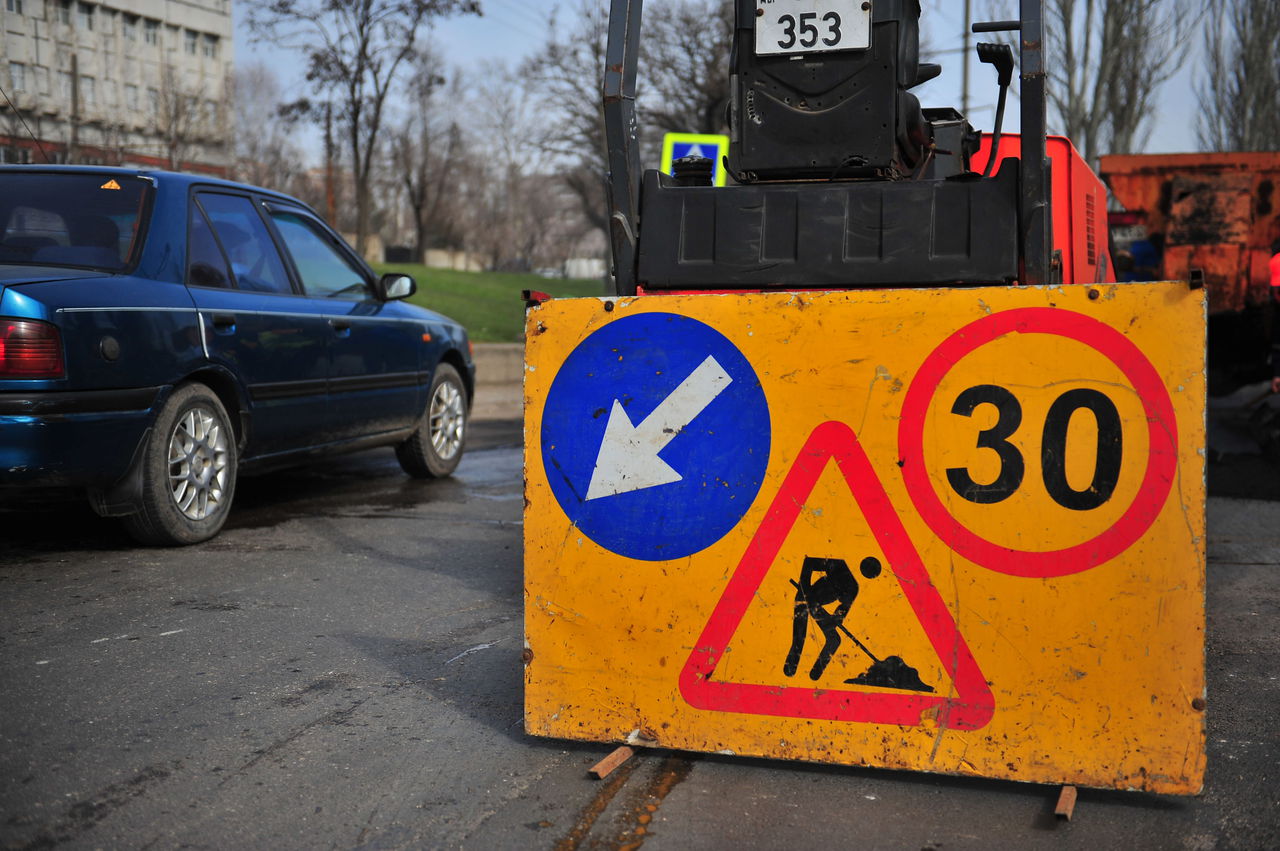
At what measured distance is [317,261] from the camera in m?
7.36

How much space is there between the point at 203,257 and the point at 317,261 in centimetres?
123

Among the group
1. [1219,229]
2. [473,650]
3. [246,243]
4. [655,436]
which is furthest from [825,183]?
[1219,229]

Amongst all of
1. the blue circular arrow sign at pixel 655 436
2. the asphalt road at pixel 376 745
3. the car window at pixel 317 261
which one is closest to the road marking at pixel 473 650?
the asphalt road at pixel 376 745

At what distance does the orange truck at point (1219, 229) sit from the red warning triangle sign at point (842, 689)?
11.0 metres

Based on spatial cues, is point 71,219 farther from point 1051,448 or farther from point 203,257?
point 1051,448

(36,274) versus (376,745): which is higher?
(36,274)

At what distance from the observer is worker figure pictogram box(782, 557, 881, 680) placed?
3.08 m

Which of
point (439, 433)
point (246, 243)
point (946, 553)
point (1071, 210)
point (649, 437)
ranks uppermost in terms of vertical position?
point (1071, 210)

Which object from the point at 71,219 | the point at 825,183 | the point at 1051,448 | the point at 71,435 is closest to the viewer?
the point at 1051,448

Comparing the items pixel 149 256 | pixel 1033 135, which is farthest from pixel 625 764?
pixel 149 256

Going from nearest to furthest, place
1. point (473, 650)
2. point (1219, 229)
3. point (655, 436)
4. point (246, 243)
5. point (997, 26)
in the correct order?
point (655, 436)
point (997, 26)
point (473, 650)
point (246, 243)
point (1219, 229)

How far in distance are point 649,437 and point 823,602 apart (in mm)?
613

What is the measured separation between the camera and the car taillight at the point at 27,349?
5039 millimetres

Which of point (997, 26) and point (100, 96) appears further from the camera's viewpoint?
point (100, 96)
